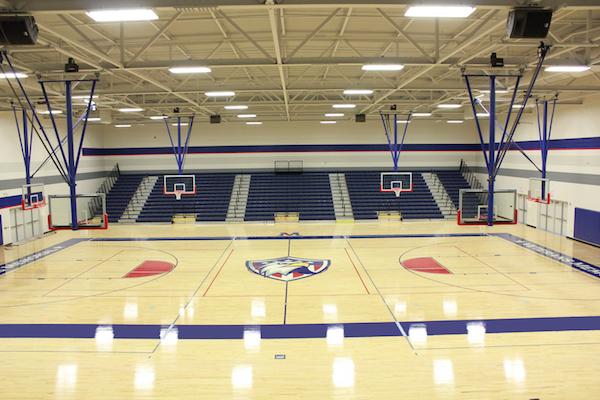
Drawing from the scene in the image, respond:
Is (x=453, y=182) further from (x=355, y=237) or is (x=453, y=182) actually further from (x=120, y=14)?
(x=120, y=14)

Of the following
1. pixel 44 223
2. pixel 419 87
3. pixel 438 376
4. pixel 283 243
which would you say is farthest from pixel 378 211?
pixel 44 223

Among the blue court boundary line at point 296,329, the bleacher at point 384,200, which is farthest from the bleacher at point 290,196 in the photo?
the blue court boundary line at point 296,329

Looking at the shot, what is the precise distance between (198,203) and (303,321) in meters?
17.5

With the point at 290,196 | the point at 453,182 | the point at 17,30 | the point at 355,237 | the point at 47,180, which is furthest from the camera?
the point at 453,182

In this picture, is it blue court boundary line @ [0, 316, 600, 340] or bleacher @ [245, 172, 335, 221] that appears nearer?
blue court boundary line @ [0, 316, 600, 340]

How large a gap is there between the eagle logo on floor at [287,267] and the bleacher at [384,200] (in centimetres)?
989

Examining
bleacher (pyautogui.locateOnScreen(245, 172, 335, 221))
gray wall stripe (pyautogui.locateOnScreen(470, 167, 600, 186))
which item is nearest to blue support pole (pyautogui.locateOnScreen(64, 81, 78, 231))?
bleacher (pyautogui.locateOnScreen(245, 172, 335, 221))

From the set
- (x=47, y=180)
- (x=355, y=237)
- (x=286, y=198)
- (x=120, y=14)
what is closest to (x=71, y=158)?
(x=120, y=14)

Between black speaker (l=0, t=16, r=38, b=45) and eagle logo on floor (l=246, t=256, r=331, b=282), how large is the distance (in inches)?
348

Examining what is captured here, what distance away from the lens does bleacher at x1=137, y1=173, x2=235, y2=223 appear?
76.5ft

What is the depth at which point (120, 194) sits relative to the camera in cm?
2538

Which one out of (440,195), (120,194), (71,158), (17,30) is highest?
(17,30)

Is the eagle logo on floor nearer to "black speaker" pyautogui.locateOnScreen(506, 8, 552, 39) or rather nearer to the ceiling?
the ceiling

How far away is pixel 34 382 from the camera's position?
6.32 metres
